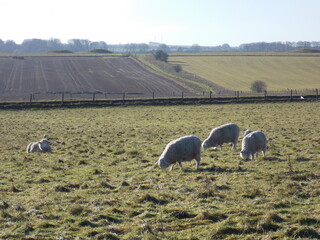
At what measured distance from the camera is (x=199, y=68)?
116m

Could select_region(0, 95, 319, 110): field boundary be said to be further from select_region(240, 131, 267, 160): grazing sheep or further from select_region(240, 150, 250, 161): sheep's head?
select_region(240, 150, 250, 161): sheep's head

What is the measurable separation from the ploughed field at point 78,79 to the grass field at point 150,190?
133 ft

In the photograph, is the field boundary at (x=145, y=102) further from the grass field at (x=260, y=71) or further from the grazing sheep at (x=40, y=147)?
the grass field at (x=260, y=71)

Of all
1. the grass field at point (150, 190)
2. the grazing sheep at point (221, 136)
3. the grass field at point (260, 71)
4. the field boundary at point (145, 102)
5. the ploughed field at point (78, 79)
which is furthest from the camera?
the grass field at point (260, 71)

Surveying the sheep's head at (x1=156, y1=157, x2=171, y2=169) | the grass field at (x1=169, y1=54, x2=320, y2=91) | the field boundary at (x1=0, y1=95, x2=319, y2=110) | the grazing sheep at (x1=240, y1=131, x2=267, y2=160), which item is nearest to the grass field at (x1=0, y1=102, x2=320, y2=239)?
the sheep's head at (x1=156, y1=157, x2=171, y2=169)

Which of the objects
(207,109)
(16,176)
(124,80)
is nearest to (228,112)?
(207,109)

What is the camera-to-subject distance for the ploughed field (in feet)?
224

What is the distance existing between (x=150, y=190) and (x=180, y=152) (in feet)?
10.9

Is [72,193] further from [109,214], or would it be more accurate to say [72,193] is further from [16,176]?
[16,176]

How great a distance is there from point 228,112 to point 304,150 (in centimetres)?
1933

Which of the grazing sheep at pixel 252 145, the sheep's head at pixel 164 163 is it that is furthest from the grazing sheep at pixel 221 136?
the sheep's head at pixel 164 163

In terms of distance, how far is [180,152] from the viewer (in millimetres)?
14977

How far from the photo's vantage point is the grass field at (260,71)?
295 ft

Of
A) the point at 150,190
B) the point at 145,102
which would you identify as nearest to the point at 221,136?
the point at 150,190
